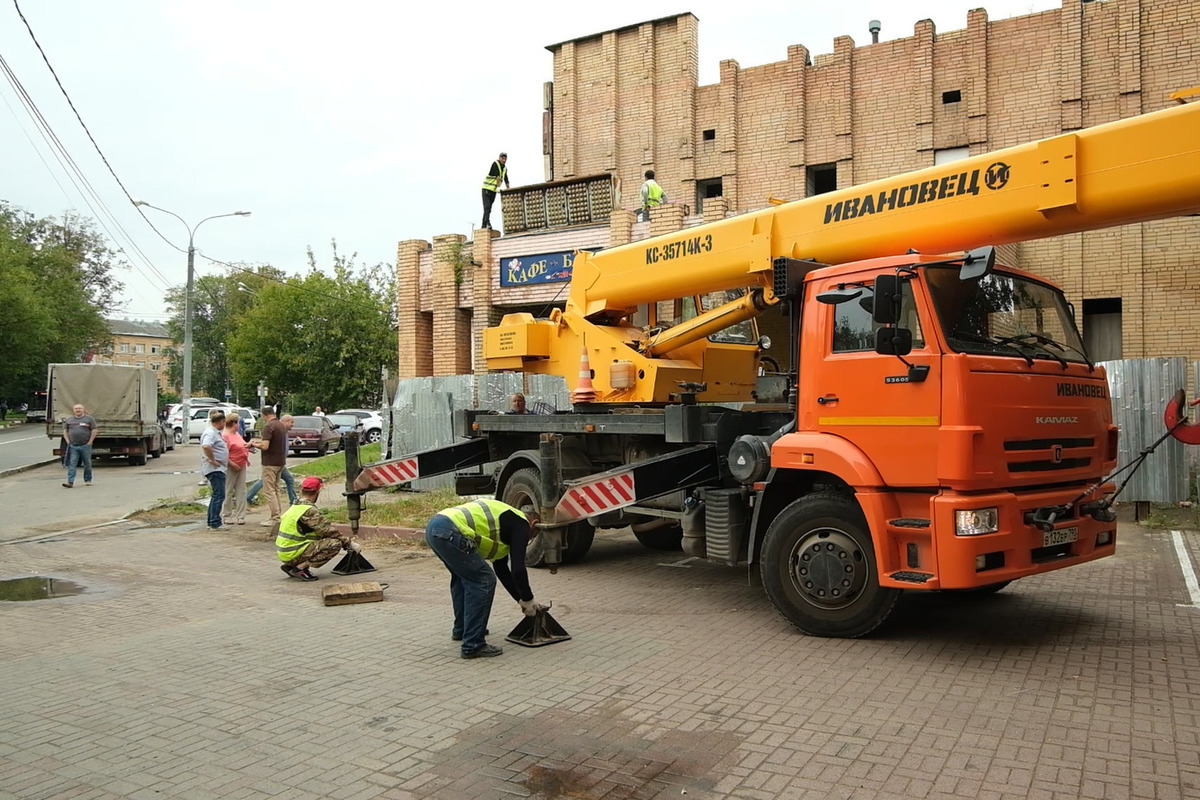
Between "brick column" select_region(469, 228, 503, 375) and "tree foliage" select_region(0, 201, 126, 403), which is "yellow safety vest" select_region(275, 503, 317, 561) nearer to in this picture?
"brick column" select_region(469, 228, 503, 375)

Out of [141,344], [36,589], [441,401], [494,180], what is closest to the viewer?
[36,589]

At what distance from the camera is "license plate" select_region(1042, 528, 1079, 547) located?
5.73m

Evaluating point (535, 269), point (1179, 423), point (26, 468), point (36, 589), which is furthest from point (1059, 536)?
point (26, 468)

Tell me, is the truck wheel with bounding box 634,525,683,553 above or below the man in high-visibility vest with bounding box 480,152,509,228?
below

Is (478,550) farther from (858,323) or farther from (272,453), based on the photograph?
(272,453)

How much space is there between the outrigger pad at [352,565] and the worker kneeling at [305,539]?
23cm

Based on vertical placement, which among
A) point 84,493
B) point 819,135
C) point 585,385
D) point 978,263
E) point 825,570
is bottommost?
point 84,493

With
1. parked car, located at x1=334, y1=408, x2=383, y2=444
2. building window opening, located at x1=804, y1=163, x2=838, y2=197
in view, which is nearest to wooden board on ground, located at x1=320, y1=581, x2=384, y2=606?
building window opening, located at x1=804, y1=163, x2=838, y2=197

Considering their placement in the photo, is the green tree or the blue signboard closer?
the blue signboard

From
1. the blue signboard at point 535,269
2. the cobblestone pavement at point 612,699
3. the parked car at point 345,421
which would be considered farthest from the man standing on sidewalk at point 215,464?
the parked car at point 345,421

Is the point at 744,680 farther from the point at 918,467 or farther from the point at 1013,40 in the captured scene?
the point at 1013,40

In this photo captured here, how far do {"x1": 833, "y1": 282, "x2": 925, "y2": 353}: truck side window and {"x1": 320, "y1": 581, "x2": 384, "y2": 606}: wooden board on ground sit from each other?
15.2ft

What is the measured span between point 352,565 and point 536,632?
12.6 ft

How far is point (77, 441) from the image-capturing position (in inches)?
736
